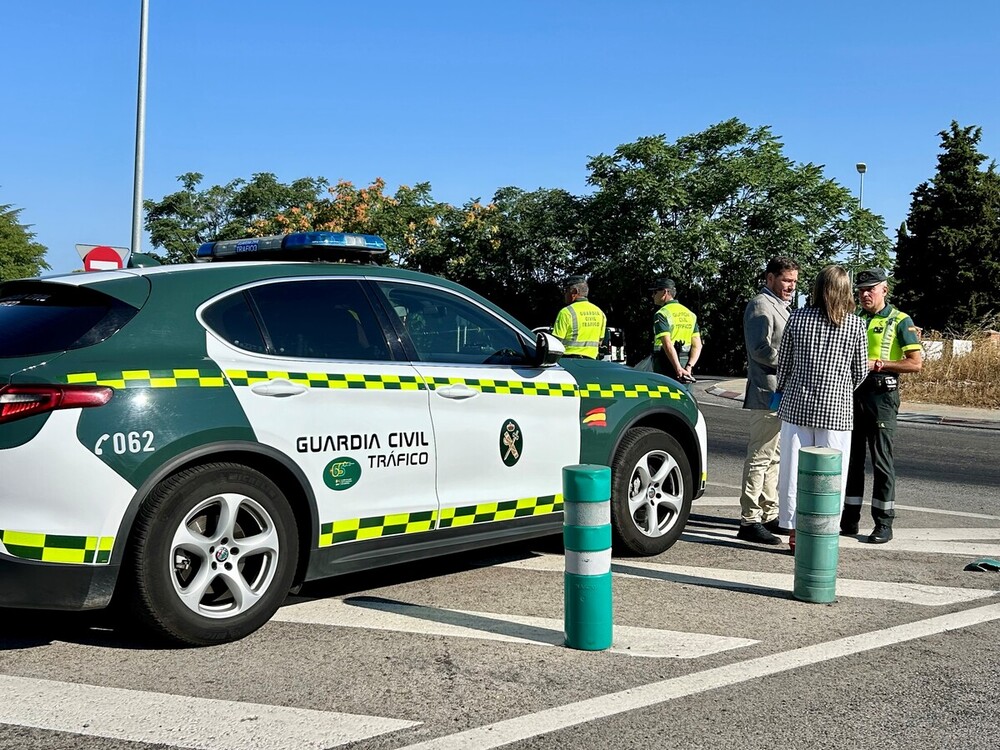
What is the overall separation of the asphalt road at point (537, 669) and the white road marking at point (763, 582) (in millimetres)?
21

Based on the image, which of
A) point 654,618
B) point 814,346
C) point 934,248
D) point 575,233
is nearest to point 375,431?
point 654,618

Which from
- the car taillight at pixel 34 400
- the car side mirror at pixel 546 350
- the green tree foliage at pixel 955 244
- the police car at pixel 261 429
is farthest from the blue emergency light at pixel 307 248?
the green tree foliage at pixel 955 244

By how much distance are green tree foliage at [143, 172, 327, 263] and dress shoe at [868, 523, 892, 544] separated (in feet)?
158

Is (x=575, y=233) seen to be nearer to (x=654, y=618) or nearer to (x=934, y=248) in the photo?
(x=934, y=248)

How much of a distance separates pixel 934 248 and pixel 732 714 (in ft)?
171

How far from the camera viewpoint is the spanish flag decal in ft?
19.7

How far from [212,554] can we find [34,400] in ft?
3.13

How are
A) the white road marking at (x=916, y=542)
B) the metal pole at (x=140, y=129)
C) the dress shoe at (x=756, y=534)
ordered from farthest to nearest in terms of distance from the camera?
the metal pole at (x=140, y=129) → the dress shoe at (x=756, y=534) → the white road marking at (x=916, y=542)

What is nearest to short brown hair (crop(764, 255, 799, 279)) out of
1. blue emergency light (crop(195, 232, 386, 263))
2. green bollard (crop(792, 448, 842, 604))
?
green bollard (crop(792, 448, 842, 604))

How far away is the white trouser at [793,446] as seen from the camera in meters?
6.50

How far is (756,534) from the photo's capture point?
23.0ft

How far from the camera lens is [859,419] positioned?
23.9 ft

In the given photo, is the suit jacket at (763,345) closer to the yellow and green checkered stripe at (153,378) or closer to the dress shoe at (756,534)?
the dress shoe at (756,534)

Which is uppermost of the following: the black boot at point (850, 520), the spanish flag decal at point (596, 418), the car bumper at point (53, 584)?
the spanish flag decal at point (596, 418)
